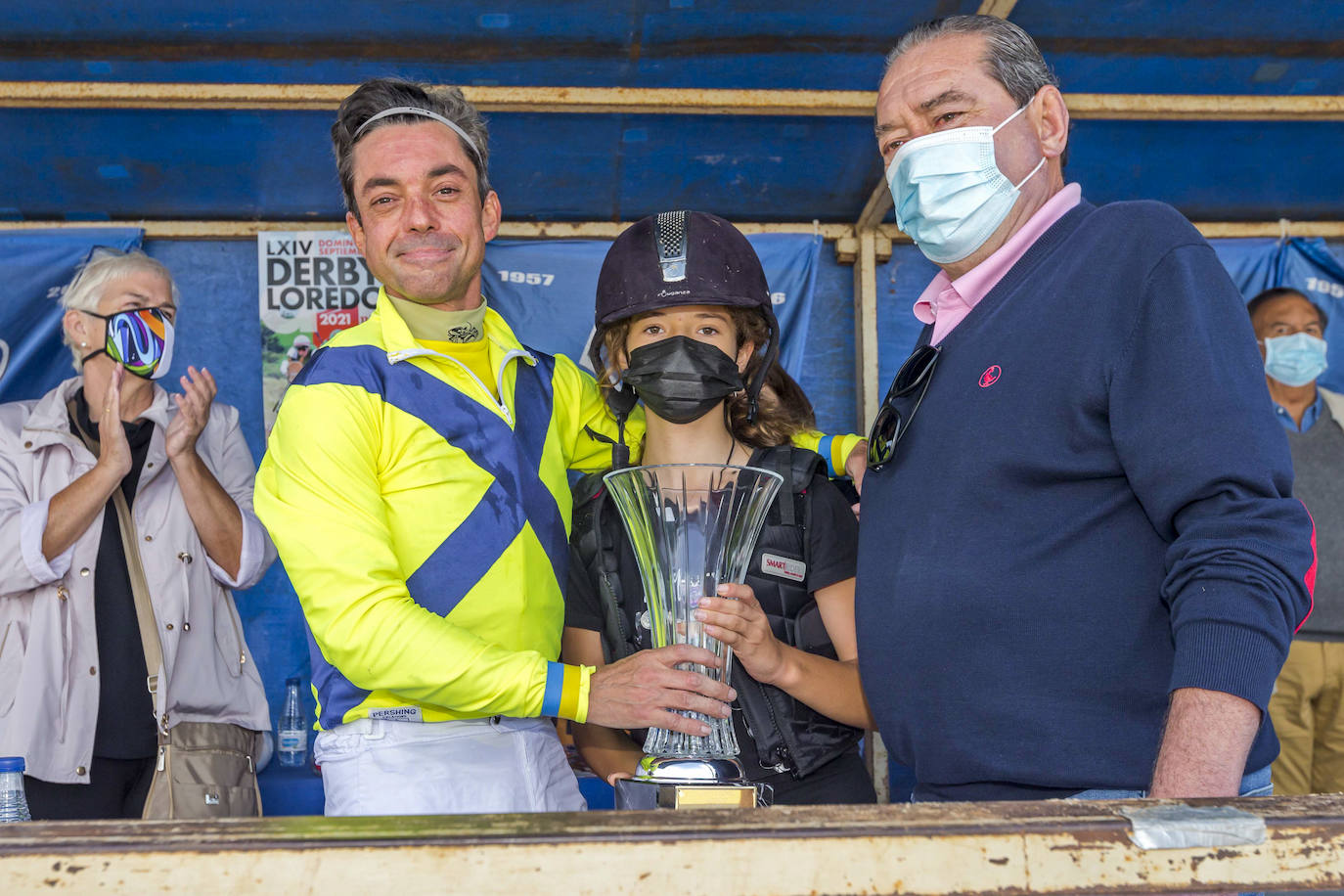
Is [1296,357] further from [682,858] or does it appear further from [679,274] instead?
[682,858]

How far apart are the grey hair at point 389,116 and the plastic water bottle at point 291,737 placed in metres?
2.39

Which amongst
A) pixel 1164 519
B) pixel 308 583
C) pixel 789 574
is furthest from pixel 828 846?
pixel 789 574

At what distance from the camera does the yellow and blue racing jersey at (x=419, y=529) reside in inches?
82.4

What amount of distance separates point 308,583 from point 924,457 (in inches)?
47.2

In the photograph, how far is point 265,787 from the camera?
3.85 m

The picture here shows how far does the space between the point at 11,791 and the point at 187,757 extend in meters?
0.76

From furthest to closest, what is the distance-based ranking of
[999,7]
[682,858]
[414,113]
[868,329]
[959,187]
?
[868,329] < [999,7] < [414,113] < [959,187] < [682,858]

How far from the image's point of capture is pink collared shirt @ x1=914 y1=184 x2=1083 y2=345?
6.47ft

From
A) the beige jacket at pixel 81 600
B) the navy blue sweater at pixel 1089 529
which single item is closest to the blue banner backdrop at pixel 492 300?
the beige jacket at pixel 81 600

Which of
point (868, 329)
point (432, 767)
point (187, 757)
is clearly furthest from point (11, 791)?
point (868, 329)

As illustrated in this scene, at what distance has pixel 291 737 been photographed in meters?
4.25

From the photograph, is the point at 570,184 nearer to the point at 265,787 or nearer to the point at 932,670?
the point at 265,787

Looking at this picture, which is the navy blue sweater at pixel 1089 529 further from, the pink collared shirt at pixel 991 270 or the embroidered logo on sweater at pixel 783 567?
the embroidered logo on sweater at pixel 783 567

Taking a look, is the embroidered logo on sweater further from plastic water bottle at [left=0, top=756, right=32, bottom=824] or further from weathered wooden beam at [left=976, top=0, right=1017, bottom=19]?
weathered wooden beam at [left=976, top=0, right=1017, bottom=19]
